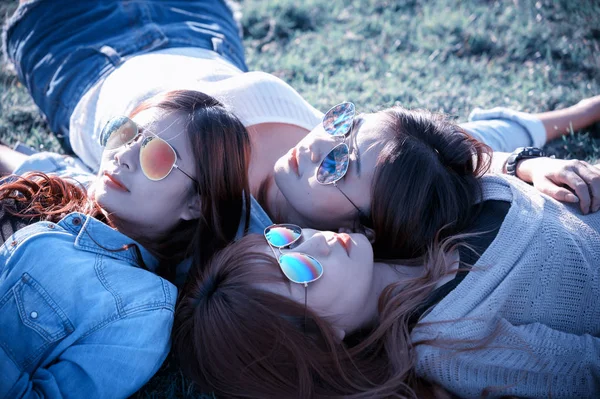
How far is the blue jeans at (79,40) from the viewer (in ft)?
11.2

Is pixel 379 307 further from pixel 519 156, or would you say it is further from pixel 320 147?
pixel 519 156

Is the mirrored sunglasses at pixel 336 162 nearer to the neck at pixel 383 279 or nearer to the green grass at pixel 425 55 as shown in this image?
the neck at pixel 383 279

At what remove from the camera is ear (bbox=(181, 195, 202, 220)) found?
2486 millimetres

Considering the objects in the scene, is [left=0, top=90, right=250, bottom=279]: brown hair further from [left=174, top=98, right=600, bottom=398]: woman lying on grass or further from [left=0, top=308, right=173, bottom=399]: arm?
[left=0, top=308, right=173, bottom=399]: arm

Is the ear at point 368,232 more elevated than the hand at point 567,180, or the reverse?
the hand at point 567,180

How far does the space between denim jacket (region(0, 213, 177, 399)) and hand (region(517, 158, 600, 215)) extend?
1678 millimetres

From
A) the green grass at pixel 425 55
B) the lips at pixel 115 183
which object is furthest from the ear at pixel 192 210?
the green grass at pixel 425 55

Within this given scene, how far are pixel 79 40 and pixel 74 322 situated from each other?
79.5 inches

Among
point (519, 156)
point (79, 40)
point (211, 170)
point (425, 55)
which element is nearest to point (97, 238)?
point (211, 170)

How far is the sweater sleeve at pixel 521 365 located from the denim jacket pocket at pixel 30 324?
4.36 ft

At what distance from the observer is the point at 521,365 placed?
2123 mm

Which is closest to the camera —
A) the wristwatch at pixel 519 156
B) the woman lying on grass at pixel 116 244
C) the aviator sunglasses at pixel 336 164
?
the woman lying on grass at pixel 116 244

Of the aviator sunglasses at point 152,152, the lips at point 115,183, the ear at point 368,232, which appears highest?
the aviator sunglasses at point 152,152

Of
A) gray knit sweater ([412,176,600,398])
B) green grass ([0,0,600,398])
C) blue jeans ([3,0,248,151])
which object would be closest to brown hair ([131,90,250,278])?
gray knit sweater ([412,176,600,398])
